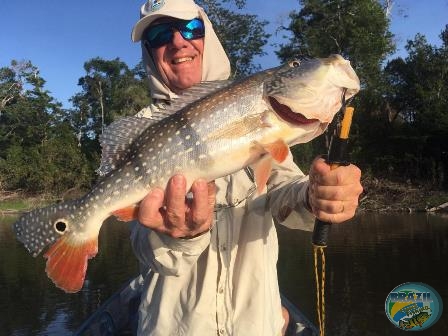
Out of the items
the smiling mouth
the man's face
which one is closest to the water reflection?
the man's face

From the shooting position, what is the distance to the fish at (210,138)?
2799 mm

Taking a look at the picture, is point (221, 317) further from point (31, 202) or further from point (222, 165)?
point (31, 202)

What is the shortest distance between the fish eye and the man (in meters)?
0.50

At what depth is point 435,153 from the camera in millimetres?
31938

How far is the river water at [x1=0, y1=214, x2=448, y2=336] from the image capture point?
10.8 m

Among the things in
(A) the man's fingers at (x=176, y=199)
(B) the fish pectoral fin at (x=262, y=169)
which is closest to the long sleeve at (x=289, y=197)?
(B) the fish pectoral fin at (x=262, y=169)

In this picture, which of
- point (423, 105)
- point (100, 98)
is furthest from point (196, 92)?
point (100, 98)

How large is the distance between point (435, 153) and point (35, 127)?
35.1 meters

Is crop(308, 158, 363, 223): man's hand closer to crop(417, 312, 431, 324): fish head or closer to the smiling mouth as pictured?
the smiling mouth

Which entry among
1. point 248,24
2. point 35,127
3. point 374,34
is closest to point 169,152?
point 374,34

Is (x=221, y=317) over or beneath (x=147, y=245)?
beneath

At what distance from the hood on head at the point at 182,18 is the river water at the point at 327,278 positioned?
7710mm

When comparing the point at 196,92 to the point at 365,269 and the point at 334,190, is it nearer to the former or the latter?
the point at 334,190

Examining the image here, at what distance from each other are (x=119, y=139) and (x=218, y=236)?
91 cm
